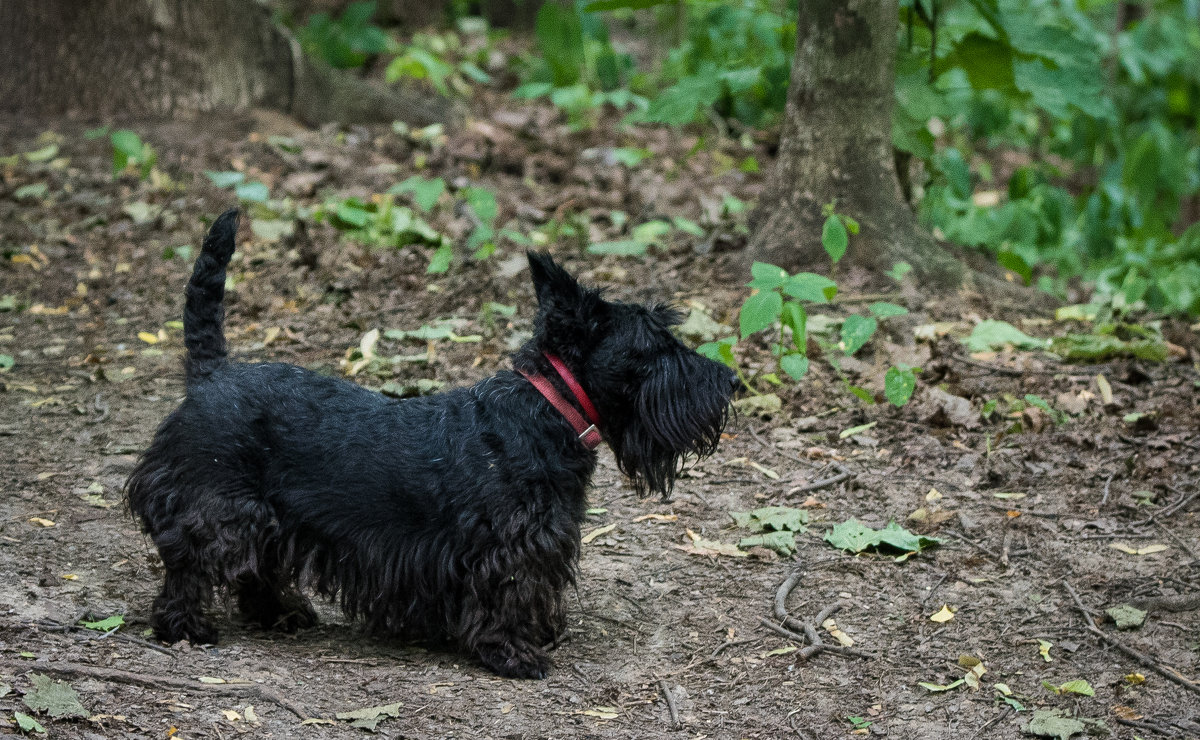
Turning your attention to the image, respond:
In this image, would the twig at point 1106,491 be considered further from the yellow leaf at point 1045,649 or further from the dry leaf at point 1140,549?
the yellow leaf at point 1045,649

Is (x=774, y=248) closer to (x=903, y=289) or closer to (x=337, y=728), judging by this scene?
(x=903, y=289)

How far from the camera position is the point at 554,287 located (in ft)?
11.3

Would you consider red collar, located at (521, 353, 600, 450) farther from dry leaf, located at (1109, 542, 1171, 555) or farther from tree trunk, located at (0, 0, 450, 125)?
tree trunk, located at (0, 0, 450, 125)

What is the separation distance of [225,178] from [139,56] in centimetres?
149

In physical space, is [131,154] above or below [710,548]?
above

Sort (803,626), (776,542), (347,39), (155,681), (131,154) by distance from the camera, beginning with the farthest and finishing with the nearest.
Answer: (347,39) < (131,154) < (776,542) < (803,626) < (155,681)

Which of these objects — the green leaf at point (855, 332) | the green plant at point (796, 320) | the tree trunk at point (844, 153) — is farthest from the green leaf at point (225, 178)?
the green leaf at point (855, 332)

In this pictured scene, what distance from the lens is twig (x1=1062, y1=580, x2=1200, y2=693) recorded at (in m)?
3.42

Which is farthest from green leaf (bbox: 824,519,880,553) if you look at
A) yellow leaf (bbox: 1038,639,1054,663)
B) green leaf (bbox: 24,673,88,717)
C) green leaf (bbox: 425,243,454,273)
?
green leaf (bbox: 425,243,454,273)

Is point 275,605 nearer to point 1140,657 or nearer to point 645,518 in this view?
point 645,518

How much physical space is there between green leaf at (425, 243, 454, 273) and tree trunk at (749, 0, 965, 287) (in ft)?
6.19

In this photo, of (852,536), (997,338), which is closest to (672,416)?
(852,536)

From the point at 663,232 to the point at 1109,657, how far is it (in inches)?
167

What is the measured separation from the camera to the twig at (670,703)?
3.28 m
